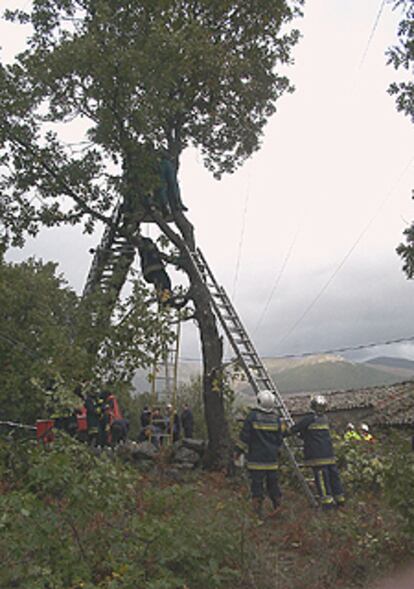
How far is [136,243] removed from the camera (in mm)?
12945

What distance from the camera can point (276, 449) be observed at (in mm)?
8258

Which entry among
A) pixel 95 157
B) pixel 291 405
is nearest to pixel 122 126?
pixel 95 157

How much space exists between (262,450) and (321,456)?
1055mm

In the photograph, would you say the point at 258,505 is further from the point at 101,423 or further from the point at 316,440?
the point at 101,423

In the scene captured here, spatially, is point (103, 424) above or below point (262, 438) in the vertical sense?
above

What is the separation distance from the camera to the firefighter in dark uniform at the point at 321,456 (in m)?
8.43

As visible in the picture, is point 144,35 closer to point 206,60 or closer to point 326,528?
point 206,60

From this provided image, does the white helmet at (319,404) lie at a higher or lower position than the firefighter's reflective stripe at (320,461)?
higher

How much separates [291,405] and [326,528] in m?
33.4

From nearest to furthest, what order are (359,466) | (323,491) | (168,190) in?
1. (323,491)
2. (359,466)
3. (168,190)

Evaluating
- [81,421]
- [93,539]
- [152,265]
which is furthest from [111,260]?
[93,539]

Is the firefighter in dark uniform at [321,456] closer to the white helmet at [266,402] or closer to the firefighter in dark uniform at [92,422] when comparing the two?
the white helmet at [266,402]

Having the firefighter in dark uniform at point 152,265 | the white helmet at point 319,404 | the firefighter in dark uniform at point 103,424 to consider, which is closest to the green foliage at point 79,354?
the firefighter in dark uniform at point 103,424

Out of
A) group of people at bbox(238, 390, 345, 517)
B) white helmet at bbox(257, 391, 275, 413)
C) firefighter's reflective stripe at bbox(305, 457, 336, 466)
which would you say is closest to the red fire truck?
white helmet at bbox(257, 391, 275, 413)
